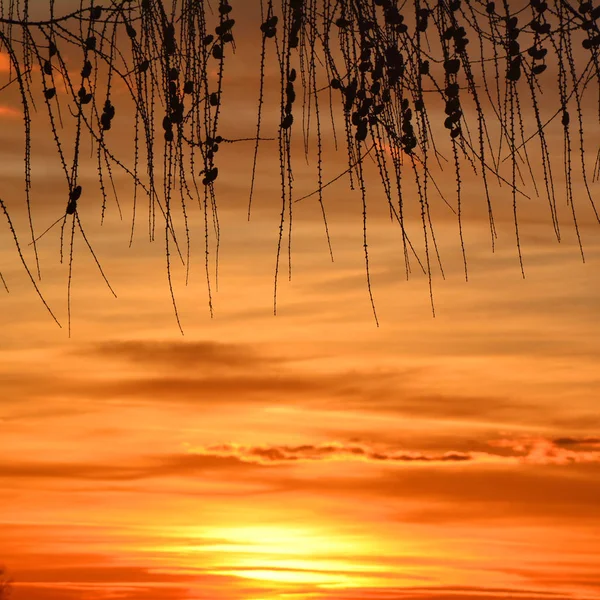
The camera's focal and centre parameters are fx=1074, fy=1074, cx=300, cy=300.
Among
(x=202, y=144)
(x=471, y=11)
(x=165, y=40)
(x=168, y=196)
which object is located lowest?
(x=168, y=196)

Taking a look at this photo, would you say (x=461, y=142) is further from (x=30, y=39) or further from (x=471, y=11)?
(x=30, y=39)

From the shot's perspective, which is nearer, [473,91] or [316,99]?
[473,91]

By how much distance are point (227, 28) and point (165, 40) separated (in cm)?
17

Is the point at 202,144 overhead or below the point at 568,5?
below

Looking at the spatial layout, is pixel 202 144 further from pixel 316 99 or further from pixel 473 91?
pixel 473 91

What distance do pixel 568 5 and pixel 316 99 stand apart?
574 mm

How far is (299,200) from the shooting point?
82.0 inches

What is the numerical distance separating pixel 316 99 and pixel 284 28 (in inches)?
Answer: 6.6

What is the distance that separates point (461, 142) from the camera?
225 cm

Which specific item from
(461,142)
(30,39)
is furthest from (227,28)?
(461,142)

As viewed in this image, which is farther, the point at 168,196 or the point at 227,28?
the point at 227,28

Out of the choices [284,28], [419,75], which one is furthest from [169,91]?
[419,75]

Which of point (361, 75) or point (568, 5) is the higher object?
point (568, 5)

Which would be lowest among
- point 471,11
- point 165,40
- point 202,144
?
point 202,144
